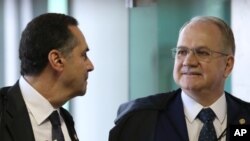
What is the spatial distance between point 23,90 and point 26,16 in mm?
846

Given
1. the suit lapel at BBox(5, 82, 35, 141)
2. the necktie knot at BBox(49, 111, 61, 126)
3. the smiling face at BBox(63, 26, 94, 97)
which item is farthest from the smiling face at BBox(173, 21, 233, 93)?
the suit lapel at BBox(5, 82, 35, 141)

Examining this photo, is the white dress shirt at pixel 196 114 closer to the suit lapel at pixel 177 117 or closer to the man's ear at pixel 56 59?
the suit lapel at pixel 177 117

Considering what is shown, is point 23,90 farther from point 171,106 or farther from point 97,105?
point 97,105

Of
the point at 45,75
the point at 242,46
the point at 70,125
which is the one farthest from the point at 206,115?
the point at 242,46

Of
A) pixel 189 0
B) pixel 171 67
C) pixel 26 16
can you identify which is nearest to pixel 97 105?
pixel 171 67

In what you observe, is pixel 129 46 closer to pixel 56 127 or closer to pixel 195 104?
pixel 195 104

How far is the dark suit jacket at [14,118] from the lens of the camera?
1.27 metres

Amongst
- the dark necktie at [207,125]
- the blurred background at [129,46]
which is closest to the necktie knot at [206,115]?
the dark necktie at [207,125]

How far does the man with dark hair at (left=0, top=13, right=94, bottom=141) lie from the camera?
1.35 m

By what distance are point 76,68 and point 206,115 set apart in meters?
0.49

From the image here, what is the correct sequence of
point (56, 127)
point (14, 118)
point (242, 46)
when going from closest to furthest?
point (14, 118) < point (56, 127) < point (242, 46)

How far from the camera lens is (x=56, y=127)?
1407 mm

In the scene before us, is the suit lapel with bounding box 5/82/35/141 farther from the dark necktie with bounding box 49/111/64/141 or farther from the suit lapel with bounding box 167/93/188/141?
the suit lapel with bounding box 167/93/188/141

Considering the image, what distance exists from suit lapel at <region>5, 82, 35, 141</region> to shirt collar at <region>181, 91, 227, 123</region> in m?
0.57
